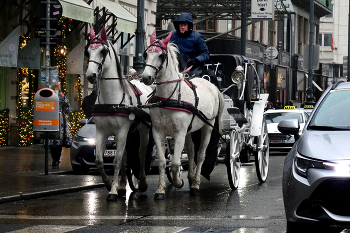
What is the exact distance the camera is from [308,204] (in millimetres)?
7465

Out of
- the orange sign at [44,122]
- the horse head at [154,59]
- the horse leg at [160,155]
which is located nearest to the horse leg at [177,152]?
the horse leg at [160,155]

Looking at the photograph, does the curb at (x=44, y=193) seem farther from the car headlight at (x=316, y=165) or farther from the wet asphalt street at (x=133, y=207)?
the car headlight at (x=316, y=165)

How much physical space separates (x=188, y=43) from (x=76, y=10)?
29.9ft

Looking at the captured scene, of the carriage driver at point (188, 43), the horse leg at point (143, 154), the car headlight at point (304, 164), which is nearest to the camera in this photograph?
the car headlight at point (304, 164)

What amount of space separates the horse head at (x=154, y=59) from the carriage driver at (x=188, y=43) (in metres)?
1.44

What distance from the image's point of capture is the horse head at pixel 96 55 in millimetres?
11180

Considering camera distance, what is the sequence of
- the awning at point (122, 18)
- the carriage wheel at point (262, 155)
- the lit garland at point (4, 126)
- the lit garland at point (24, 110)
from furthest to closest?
the awning at point (122, 18)
the lit garland at point (24, 110)
the lit garland at point (4, 126)
the carriage wheel at point (262, 155)

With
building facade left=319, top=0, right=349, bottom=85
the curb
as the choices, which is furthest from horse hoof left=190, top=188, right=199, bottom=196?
building facade left=319, top=0, right=349, bottom=85

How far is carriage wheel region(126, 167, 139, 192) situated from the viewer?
512 inches

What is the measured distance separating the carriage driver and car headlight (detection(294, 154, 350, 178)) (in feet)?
18.0

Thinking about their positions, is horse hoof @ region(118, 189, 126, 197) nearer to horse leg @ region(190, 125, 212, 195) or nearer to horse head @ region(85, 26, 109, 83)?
horse leg @ region(190, 125, 212, 195)

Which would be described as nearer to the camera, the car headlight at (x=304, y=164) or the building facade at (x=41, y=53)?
the car headlight at (x=304, y=164)

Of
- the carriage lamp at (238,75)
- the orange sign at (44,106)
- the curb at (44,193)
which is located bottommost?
the curb at (44,193)

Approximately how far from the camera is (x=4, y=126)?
77.5 ft
